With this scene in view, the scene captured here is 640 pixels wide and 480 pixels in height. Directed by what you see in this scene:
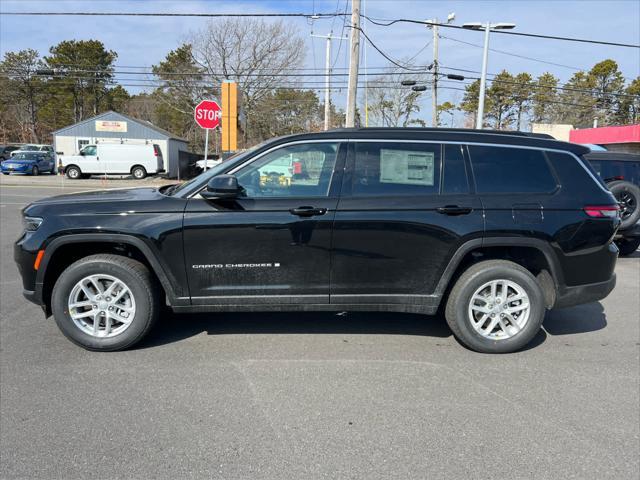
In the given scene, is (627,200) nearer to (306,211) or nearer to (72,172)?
(306,211)

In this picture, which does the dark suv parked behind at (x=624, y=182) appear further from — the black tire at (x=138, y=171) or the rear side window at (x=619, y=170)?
the black tire at (x=138, y=171)

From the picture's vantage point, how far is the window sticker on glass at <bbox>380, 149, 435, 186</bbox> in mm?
4000

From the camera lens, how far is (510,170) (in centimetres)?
407

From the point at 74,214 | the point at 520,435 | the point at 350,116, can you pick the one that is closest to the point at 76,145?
the point at 350,116

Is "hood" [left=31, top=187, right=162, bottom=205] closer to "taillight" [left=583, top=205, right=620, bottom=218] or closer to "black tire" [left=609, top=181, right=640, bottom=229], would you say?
"taillight" [left=583, top=205, right=620, bottom=218]

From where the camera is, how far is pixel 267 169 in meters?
3.98

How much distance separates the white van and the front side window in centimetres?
2790

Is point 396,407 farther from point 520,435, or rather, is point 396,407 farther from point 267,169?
point 267,169

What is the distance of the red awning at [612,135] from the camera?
29.5 meters

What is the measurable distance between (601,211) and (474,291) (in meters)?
1.33

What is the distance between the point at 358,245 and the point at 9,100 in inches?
2583

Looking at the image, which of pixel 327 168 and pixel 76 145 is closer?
pixel 327 168

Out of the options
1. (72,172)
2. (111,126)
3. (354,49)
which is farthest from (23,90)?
(354,49)

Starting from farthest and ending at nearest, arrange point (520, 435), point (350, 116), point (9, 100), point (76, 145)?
point (9, 100) → point (76, 145) → point (350, 116) → point (520, 435)
